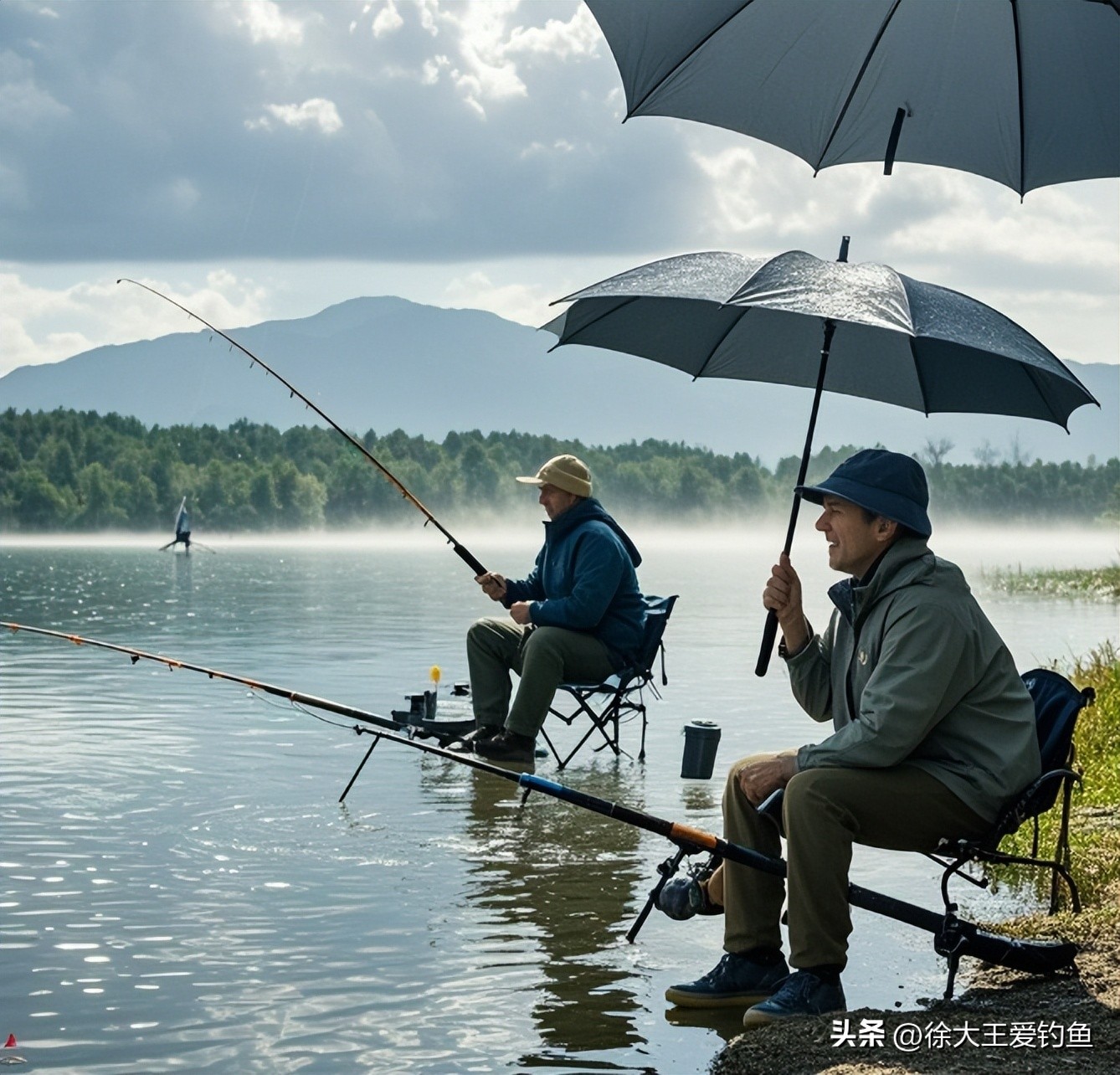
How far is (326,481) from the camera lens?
12631 cm

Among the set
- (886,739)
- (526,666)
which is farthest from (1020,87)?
(526,666)

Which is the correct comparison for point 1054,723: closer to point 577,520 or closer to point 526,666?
point 526,666

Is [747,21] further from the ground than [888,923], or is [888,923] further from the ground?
[747,21]

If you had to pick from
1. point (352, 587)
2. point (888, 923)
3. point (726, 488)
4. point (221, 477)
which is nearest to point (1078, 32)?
point (888, 923)

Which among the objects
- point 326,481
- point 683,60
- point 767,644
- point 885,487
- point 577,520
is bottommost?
point 767,644

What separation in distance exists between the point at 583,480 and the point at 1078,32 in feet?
10.5

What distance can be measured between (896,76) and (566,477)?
2759 millimetres

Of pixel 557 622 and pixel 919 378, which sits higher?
pixel 919 378

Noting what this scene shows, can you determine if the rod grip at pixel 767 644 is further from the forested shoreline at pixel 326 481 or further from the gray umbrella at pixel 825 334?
the forested shoreline at pixel 326 481

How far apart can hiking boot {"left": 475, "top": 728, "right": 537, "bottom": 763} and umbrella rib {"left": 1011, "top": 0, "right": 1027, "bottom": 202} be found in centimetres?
327

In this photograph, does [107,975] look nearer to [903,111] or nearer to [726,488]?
[903,111]

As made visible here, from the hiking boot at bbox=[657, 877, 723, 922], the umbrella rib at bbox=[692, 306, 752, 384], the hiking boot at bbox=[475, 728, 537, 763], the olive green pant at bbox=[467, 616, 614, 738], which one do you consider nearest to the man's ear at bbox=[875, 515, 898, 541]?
the hiking boot at bbox=[657, 877, 723, 922]

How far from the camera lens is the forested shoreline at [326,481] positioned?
373 ft

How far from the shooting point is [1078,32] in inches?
225
